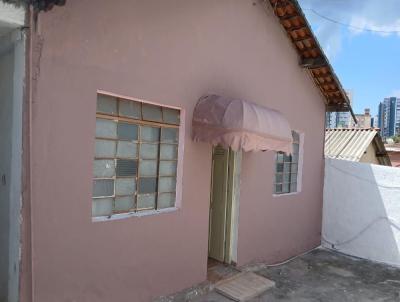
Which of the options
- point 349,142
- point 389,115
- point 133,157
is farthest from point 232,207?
point 389,115

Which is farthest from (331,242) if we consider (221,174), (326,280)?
(221,174)

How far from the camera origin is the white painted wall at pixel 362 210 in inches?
368

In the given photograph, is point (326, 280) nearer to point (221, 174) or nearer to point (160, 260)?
point (221, 174)

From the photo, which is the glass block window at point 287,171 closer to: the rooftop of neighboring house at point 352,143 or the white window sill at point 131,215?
the white window sill at point 131,215

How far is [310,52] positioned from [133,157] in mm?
5509

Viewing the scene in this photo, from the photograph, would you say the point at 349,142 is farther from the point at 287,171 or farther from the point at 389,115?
the point at 389,115

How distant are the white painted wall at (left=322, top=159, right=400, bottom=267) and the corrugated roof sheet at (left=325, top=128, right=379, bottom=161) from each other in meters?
4.07

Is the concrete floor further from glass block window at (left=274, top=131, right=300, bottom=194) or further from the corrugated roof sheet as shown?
the corrugated roof sheet

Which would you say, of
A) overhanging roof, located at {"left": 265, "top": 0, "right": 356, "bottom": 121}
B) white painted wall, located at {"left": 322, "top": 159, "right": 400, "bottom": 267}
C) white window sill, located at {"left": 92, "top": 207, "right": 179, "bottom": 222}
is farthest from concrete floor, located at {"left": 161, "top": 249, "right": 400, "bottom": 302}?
overhanging roof, located at {"left": 265, "top": 0, "right": 356, "bottom": 121}

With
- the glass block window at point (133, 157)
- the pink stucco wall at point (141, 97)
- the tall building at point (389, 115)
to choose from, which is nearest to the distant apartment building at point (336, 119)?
the pink stucco wall at point (141, 97)

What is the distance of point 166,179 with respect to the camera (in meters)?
5.96

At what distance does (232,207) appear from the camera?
7.46 metres

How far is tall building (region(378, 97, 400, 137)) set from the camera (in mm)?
54403

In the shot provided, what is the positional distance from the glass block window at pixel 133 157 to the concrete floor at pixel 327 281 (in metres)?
1.83
